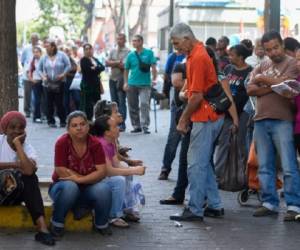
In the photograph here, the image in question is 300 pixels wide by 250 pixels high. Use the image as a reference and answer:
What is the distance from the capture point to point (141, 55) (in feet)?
51.6

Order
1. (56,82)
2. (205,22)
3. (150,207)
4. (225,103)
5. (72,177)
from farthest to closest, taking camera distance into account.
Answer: (205,22) → (56,82) → (150,207) → (225,103) → (72,177)

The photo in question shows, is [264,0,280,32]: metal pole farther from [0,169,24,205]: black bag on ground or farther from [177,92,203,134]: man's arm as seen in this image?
[0,169,24,205]: black bag on ground

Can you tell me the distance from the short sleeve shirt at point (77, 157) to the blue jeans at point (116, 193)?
208mm

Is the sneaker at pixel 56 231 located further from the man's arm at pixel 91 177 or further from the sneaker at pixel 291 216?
the sneaker at pixel 291 216

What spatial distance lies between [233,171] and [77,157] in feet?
7.15

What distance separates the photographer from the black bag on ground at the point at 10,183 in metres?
7.08

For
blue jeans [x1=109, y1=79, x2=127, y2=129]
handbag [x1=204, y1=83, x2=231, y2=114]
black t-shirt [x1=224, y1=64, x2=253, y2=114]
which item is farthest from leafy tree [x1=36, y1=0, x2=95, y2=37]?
handbag [x1=204, y1=83, x2=231, y2=114]

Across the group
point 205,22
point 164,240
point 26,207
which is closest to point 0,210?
point 26,207

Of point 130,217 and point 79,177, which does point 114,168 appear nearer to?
point 79,177

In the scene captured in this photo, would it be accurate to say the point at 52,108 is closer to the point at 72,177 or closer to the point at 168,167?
the point at 168,167

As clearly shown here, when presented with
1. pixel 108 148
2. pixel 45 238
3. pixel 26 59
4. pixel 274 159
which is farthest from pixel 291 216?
pixel 26 59

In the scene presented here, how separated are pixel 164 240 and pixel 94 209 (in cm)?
68

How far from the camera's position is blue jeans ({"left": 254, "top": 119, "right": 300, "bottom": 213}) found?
26.1 feet

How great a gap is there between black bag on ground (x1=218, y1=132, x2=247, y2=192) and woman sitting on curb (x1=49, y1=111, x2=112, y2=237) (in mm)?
1895
